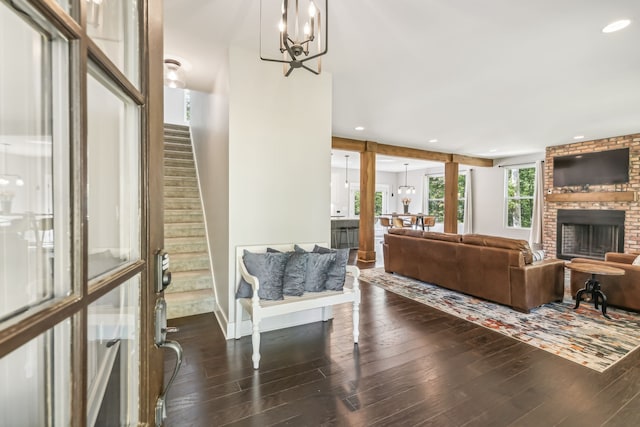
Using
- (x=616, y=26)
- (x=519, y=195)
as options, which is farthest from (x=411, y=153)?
(x=616, y=26)

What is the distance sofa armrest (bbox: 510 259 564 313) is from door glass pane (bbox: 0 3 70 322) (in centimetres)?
407

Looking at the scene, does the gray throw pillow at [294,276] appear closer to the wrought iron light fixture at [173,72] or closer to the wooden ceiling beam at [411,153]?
the wrought iron light fixture at [173,72]

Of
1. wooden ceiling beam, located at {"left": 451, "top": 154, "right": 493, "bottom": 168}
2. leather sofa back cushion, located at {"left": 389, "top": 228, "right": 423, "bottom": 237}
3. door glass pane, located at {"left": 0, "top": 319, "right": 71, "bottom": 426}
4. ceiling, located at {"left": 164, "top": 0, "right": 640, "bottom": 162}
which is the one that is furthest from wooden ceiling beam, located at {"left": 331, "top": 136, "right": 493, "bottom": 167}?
door glass pane, located at {"left": 0, "top": 319, "right": 71, "bottom": 426}

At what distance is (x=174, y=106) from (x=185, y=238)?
424cm

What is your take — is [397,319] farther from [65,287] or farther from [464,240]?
[65,287]

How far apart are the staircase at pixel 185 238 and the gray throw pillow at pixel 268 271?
119 cm

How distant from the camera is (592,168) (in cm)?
641

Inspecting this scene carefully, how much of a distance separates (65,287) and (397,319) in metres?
3.29

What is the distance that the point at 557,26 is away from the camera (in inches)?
96.6

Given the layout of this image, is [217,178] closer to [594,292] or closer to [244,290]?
[244,290]

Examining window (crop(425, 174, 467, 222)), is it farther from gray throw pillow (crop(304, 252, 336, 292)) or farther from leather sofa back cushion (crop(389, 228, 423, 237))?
gray throw pillow (crop(304, 252, 336, 292))

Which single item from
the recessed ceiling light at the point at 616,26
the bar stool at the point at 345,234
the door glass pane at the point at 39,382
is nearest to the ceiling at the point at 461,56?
the recessed ceiling light at the point at 616,26

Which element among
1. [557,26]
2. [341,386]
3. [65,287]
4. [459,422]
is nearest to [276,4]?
[557,26]

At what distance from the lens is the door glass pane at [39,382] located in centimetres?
39
